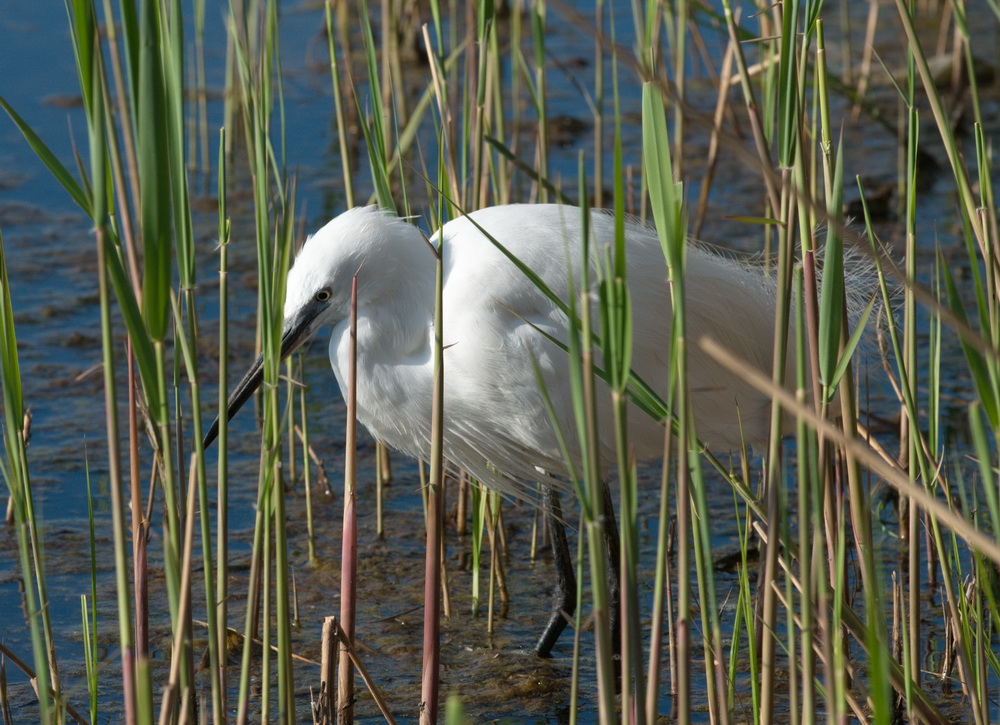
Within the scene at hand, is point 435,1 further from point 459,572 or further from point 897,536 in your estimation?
point 897,536

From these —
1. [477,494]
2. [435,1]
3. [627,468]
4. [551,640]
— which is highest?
[435,1]

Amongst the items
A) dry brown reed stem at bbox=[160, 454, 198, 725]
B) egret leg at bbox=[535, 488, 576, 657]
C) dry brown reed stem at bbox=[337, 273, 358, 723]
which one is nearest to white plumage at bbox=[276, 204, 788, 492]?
egret leg at bbox=[535, 488, 576, 657]

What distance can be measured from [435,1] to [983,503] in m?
1.76

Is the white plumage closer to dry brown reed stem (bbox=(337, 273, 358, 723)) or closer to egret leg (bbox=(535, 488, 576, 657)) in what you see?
egret leg (bbox=(535, 488, 576, 657))

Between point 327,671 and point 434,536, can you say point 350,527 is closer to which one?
point 434,536

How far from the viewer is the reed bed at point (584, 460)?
1224 millimetres

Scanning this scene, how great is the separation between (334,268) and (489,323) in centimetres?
30

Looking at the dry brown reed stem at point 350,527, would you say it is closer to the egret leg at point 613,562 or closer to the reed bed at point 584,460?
the reed bed at point 584,460

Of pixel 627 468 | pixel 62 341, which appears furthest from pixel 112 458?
pixel 62 341

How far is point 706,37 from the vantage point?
5828 millimetres

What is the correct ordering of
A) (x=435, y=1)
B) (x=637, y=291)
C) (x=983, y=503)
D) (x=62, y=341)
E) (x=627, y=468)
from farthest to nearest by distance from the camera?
(x=62, y=341), (x=983, y=503), (x=637, y=291), (x=435, y=1), (x=627, y=468)

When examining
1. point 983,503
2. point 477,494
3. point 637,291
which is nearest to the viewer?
point 637,291

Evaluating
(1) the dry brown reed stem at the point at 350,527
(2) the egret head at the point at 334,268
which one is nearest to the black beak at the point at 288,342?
(2) the egret head at the point at 334,268

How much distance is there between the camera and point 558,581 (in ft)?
8.82
